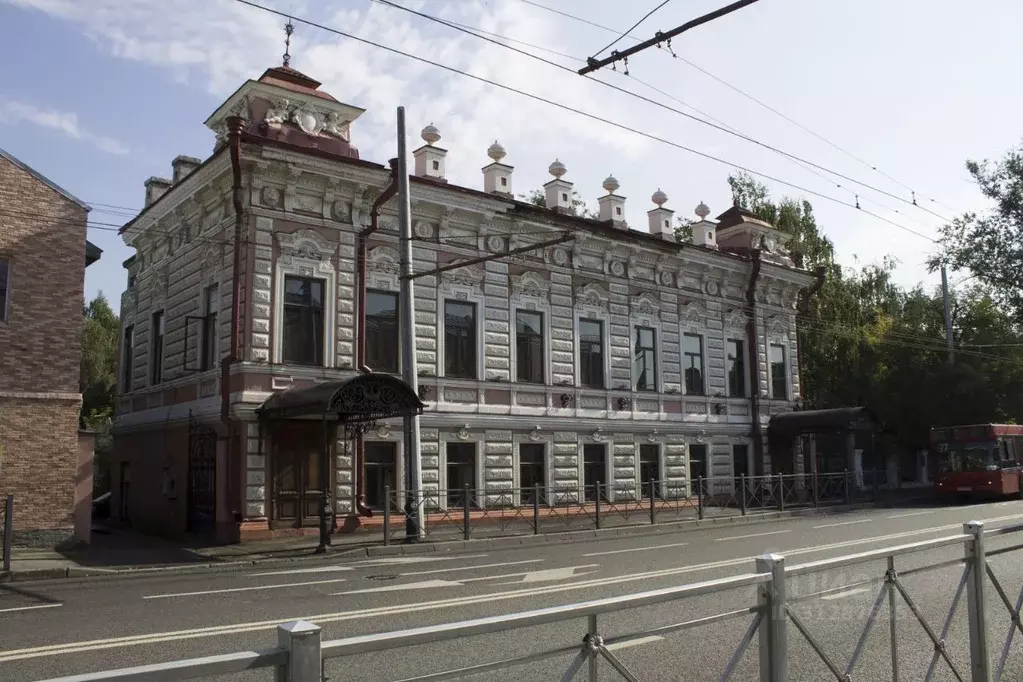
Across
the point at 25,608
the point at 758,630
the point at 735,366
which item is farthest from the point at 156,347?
the point at 758,630

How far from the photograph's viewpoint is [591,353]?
85.6 feet

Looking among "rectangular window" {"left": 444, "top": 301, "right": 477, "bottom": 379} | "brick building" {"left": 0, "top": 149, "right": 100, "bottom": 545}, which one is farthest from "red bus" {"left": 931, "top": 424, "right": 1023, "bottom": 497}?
"brick building" {"left": 0, "top": 149, "right": 100, "bottom": 545}

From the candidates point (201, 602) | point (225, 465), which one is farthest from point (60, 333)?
point (201, 602)

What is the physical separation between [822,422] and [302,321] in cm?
1730

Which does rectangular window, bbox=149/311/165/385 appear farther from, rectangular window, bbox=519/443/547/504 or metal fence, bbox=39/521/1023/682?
metal fence, bbox=39/521/1023/682

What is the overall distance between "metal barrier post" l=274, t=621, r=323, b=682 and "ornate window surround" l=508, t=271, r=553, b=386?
21139 millimetres

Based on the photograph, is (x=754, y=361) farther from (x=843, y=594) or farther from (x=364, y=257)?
(x=843, y=594)

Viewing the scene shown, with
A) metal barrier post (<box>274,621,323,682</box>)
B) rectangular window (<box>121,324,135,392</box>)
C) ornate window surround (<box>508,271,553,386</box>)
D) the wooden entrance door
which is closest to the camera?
metal barrier post (<box>274,621,323,682</box>)

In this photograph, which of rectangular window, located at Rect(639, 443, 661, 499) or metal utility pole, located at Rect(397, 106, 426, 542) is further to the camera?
rectangular window, located at Rect(639, 443, 661, 499)

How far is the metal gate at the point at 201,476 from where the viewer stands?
780 inches

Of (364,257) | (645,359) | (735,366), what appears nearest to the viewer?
(364,257)

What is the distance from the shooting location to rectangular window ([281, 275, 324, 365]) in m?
20.2

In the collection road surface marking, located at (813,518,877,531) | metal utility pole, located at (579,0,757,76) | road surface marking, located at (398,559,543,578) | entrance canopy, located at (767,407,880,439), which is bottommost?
road surface marking, located at (813,518,877,531)

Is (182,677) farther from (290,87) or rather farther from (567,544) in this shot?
(290,87)
